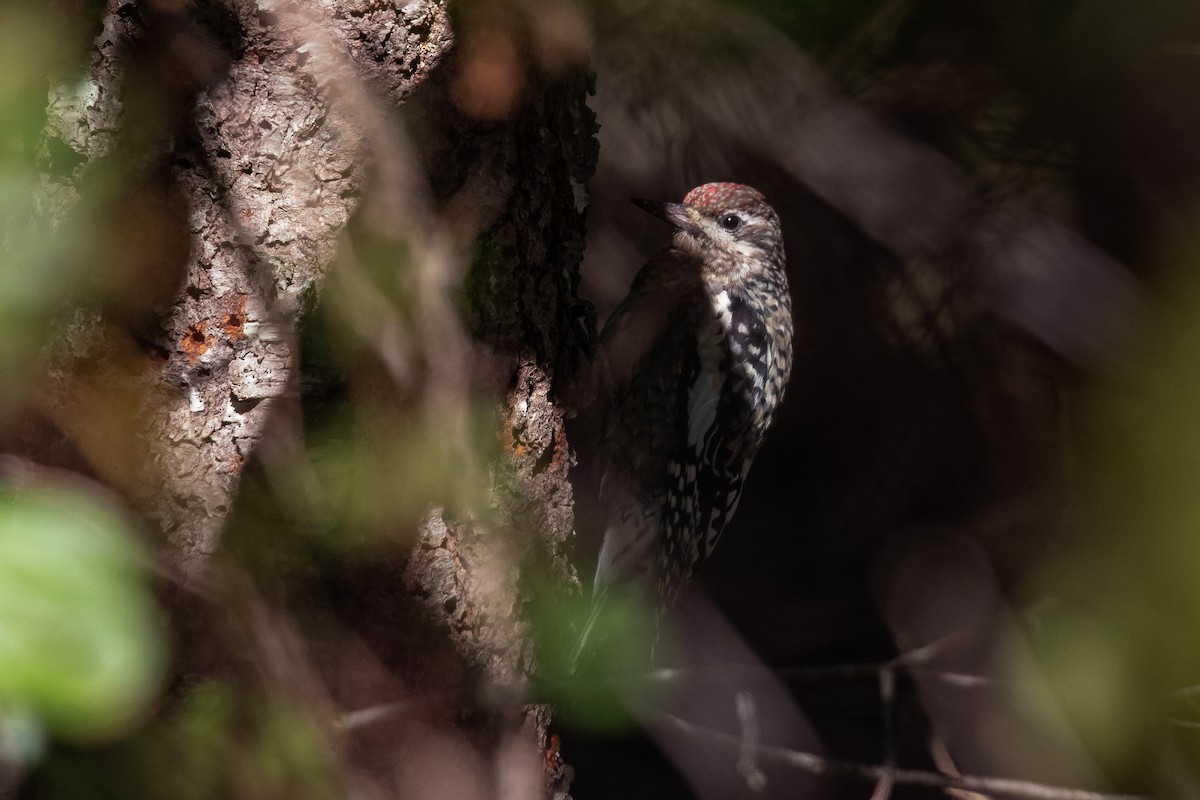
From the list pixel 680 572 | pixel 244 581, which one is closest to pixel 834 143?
pixel 680 572

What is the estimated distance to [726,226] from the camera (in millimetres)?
2570

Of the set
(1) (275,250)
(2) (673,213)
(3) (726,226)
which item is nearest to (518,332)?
(1) (275,250)

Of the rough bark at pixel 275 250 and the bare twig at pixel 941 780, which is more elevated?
the rough bark at pixel 275 250

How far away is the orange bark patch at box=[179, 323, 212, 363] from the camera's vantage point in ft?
3.84

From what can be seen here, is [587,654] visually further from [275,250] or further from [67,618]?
[67,618]

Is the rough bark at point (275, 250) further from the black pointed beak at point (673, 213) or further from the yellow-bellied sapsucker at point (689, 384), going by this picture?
the yellow-bellied sapsucker at point (689, 384)

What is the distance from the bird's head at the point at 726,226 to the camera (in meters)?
2.51

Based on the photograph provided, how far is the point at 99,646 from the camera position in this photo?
0.41 meters

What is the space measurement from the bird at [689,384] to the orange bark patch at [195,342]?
1.49 m

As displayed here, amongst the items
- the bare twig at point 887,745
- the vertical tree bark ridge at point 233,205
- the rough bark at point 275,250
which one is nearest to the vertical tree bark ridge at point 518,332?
the rough bark at point 275,250

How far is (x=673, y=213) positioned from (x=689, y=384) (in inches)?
18.4

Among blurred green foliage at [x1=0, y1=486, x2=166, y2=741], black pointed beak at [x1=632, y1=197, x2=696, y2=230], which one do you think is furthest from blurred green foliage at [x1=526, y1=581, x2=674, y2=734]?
black pointed beak at [x1=632, y1=197, x2=696, y2=230]

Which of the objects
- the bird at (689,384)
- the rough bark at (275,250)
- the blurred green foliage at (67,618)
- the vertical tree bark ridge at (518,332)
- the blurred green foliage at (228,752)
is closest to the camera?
the blurred green foliage at (67,618)

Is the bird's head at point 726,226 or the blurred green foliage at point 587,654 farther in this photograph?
the bird's head at point 726,226
